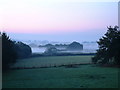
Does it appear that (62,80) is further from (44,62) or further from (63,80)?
(44,62)

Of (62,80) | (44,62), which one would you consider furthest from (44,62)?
(62,80)

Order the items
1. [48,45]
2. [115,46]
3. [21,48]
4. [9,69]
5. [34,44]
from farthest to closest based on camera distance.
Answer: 1. [48,45]
2. [34,44]
3. [21,48]
4. [115,46]
5. [9,69]

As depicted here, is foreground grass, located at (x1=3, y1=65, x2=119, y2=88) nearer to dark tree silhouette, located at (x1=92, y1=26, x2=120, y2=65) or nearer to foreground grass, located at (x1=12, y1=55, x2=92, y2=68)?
foreground grass, located at (x1=12, y1=55, x2=92, y2=68)

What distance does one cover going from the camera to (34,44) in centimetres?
1873

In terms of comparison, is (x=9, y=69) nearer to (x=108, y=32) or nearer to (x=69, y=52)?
(x=108, y=32)

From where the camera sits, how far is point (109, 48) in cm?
1450

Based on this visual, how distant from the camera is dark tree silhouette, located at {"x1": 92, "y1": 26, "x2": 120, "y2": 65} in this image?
1439 centimetres

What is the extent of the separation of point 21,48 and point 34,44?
1.99m

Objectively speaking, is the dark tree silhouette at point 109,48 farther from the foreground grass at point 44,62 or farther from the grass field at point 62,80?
the grass field at point 62,80

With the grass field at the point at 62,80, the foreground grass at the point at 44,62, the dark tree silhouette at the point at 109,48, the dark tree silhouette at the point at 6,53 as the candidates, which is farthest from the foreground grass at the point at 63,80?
the dark tree silhouette at the point at 109,48

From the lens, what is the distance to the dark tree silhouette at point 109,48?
47.2 feet

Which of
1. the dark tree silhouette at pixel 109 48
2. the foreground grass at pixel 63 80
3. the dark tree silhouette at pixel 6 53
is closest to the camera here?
the foreground grass at pixel 63 80

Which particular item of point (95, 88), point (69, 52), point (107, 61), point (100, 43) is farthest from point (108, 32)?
point (95, 88)

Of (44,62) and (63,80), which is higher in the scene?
(44,62)
